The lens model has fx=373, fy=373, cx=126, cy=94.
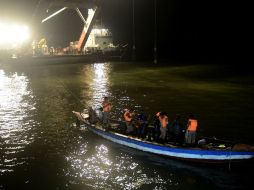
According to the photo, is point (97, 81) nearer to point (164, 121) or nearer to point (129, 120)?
point (129, 120)

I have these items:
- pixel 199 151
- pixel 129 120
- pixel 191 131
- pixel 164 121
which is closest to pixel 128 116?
pixel 129 120

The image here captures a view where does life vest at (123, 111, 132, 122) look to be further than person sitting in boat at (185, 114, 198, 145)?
Yes

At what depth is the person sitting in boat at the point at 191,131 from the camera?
62.1 feet

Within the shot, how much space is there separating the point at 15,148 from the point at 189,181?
10736 mm

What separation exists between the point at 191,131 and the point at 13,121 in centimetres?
1495

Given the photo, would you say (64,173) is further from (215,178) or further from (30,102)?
(30,102)

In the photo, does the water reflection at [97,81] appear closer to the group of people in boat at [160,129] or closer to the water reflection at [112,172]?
the group of people in boat at [160,129]

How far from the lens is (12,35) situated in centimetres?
6675

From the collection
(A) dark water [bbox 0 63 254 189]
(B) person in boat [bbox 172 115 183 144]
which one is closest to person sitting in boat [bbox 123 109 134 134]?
(A) dark water [bbox 0 63 254 189]

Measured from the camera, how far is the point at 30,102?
34.7m

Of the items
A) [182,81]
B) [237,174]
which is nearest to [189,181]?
[237,174]

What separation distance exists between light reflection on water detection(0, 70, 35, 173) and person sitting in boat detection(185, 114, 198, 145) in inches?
346

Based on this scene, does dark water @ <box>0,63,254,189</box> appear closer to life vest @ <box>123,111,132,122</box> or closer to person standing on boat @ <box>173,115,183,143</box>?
person standing on boat @ <box>173,115,183,143</box>

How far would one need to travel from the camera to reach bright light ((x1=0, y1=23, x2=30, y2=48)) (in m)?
65.1
